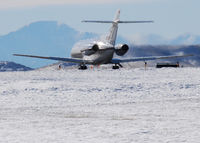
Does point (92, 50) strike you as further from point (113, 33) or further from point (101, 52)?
point (113, 33)

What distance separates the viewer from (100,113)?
18578mm

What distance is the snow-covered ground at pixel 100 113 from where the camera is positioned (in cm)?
1277

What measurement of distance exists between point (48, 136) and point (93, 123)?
299 cm

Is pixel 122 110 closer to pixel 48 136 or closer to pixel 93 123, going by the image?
pixel 93 123

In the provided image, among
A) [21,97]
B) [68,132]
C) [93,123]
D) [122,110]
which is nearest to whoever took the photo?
[68,132]

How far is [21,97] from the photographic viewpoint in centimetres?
2511

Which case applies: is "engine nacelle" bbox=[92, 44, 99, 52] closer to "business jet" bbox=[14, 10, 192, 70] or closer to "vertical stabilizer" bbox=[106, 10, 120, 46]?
"business jet" bbox=[14, 10, 192, 70]

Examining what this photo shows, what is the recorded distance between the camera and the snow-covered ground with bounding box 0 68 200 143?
1277 cm

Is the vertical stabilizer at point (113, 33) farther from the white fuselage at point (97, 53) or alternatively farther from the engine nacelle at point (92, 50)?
the engine nacelle at point (92, 50)

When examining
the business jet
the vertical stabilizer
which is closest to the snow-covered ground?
the business jet

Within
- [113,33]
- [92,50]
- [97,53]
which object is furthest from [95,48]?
[113,33]

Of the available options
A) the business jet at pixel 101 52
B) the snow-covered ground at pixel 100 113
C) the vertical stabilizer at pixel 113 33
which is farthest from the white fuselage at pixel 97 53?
the snow-covered ground at pixel 100 113

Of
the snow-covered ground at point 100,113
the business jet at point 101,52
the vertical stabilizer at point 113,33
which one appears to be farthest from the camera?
the vertical stabilizer at point 113,33

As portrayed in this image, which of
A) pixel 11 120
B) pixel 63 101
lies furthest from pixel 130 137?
pixel 63 101
